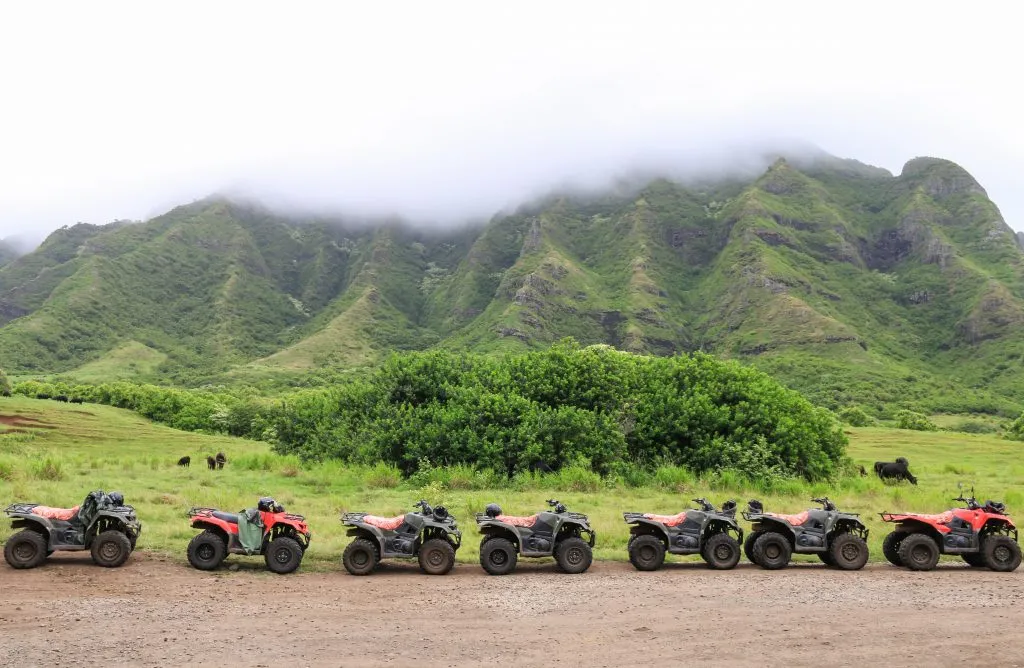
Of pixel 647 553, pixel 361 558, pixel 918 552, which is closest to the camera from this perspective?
pixel 361 558

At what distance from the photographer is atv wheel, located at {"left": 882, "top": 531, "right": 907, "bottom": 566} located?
41.0 feet

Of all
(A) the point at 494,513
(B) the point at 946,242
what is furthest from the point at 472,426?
(B) the point at 946,242

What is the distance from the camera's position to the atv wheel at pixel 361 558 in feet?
36.6

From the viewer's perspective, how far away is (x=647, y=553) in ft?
39.1

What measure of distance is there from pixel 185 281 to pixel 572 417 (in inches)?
7776

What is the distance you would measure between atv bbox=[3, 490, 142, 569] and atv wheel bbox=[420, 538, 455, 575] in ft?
15.8

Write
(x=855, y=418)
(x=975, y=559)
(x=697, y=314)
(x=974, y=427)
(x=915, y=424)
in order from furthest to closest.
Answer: (x=697, y=314) → (x=974, y=427) → (x=855, y=418) → (x=915, y=424) → (x=975, y=559)

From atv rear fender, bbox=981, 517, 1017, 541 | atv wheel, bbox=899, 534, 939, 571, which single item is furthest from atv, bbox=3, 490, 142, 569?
atv rear fender, bbox=981, 517, 1017, 541

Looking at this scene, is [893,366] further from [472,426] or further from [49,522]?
[49,522]

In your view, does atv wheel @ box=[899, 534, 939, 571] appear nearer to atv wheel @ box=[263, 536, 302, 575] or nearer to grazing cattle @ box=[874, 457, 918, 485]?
atv wheel @ box=[263, 536, 302, 575]

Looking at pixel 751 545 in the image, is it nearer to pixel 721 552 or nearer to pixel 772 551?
pixel 772 551

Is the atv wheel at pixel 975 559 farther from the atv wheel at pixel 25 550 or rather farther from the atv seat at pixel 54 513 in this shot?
the atv wheel at pixel 25 550

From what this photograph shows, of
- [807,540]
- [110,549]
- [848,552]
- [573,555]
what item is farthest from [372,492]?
[848,552]

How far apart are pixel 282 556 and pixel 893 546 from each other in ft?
36.5
